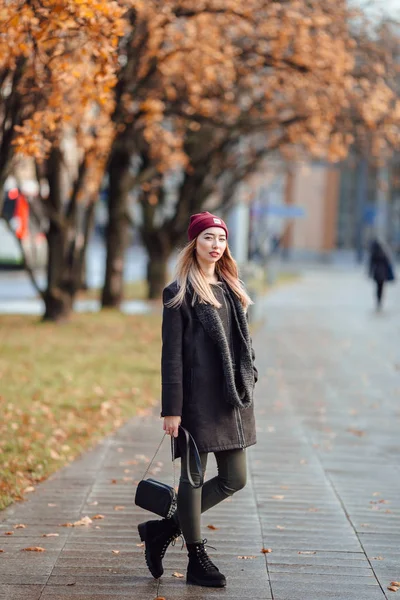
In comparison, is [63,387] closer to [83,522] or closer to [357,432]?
[357,432]

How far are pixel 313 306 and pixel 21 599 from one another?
23.6m

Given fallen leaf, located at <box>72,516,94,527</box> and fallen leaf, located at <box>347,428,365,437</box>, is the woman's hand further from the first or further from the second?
fallen leaf, located at <box>347,428,365,437</box>

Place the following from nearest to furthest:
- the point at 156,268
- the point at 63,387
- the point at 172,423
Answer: the point at 172,423
the point at 63,387
the point at 156,268

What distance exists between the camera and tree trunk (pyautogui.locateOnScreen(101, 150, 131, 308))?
22.5 m

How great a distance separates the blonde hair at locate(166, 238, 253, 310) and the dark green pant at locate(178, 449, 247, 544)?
70 cm

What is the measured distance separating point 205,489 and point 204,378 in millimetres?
574

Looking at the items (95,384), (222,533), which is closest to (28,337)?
(95,384)

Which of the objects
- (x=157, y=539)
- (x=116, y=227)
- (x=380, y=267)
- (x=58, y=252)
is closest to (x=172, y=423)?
(x=157, y=539)

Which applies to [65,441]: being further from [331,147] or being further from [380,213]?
[380,213]

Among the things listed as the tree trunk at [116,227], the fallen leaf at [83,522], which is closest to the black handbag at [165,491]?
the fallen leaf at [83,522]

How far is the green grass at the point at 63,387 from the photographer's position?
8102 mm

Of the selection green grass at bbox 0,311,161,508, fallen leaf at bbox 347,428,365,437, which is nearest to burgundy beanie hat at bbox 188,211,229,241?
green grass at bbox 0,311,161,508

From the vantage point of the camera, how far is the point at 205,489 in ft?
17.0

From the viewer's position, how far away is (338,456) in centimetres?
855
